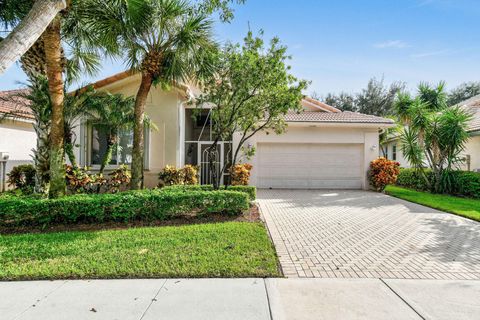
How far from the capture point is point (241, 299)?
3.56m

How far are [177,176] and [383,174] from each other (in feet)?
33.9

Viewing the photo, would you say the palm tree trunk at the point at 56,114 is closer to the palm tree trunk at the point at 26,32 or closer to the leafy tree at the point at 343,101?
the palm tree trunk at the point at 26,32

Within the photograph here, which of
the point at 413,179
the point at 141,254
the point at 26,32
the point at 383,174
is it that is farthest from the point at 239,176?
the point at 413,179

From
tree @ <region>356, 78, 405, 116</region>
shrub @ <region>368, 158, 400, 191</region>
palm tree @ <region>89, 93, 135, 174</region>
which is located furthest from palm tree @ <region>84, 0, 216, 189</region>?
tree @ <region>356, 78, 405, 116</region>

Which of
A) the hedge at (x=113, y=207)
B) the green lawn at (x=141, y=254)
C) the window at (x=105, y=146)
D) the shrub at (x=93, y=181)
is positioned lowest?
the green lawn at (x=141, y=254)

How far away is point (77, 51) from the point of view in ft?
31.1

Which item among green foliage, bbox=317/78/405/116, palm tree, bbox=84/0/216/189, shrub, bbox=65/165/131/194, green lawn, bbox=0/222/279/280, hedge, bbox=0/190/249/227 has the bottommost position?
green lawn, bbox=0/222/279/280

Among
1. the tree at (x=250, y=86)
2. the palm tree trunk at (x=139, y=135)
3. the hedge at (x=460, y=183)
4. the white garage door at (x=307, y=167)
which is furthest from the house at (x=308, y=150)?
the tree at (x=250, y=86)

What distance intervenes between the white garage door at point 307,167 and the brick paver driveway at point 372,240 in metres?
4.37

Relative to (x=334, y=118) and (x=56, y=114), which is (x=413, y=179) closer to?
(x=334, y=118)

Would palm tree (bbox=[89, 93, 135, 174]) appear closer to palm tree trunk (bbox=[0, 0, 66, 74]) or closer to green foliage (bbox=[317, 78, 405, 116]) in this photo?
palm tree trunk (bbox=[0, 0, 66, 74])

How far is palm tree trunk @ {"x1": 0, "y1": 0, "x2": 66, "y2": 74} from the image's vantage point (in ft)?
13.3

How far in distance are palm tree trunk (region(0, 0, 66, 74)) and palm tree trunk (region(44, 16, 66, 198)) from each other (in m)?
3.16

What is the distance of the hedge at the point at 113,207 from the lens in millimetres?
6750
